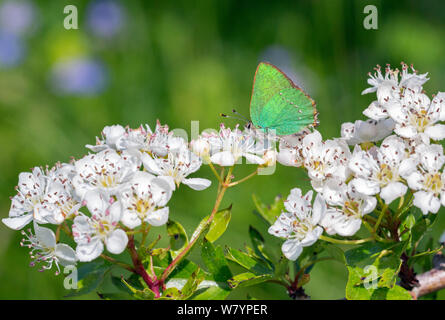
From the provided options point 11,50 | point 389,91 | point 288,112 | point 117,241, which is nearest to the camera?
point 117,241

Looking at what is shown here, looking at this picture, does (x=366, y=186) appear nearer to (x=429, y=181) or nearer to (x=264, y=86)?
(x=429, y=181)

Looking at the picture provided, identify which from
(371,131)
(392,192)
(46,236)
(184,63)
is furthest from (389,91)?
(184,63)

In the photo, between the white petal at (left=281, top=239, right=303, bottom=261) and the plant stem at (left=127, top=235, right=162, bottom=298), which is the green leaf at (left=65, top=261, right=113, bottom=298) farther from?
the white petal at (left=281, top=239, right=303, bottom=261)

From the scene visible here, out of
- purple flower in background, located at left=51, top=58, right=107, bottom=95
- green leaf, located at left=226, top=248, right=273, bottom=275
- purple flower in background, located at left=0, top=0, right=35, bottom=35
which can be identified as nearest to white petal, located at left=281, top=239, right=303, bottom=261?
green leaf, located at left=226, top=248, right=273, bottom=275

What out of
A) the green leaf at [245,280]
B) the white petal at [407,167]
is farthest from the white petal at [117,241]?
the white petal at [407,167]

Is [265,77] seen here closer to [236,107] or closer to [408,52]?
[236,107]

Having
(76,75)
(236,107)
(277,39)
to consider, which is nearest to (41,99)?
(76,75)
